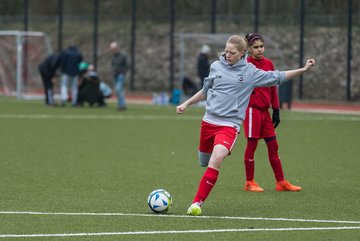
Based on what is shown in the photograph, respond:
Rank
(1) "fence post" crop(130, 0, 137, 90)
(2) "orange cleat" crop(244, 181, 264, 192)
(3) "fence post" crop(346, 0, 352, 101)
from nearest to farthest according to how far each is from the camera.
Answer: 1. (2) "orange cleat" crop(244, 181, 264, 192)
2. (3) "fence post" crop(346, 0, 352, 101)
3. (1) "fence post" crop(130, 0, 137, 90)

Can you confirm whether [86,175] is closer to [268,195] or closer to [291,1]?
[268,195]

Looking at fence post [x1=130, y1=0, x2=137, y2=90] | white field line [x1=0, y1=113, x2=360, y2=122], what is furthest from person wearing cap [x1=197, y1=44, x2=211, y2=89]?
fence post [x1=130, y1=0, x2=137, y2=90]

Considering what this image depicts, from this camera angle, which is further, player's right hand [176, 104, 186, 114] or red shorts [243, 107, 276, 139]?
red shorts [243, 107, 276, 139]

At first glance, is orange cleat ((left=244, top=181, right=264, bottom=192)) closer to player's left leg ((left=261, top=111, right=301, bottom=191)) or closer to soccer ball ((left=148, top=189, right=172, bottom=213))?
player's left leg ((left=261, top=111, right=301, bottom=191))

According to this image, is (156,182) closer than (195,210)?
No

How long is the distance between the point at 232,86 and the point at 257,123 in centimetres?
171

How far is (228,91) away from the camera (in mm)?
10586

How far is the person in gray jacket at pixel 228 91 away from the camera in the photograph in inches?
413

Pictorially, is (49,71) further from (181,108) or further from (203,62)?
(181,108)

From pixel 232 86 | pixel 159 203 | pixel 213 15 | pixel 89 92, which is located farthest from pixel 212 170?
pixel 213 15

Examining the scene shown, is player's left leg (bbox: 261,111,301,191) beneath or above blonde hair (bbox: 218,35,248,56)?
beneath

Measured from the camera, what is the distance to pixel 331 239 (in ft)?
28.8

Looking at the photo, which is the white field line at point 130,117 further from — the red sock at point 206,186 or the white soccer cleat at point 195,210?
the white soccer cleat at point 195,210

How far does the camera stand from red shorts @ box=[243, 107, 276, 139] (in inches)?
481
